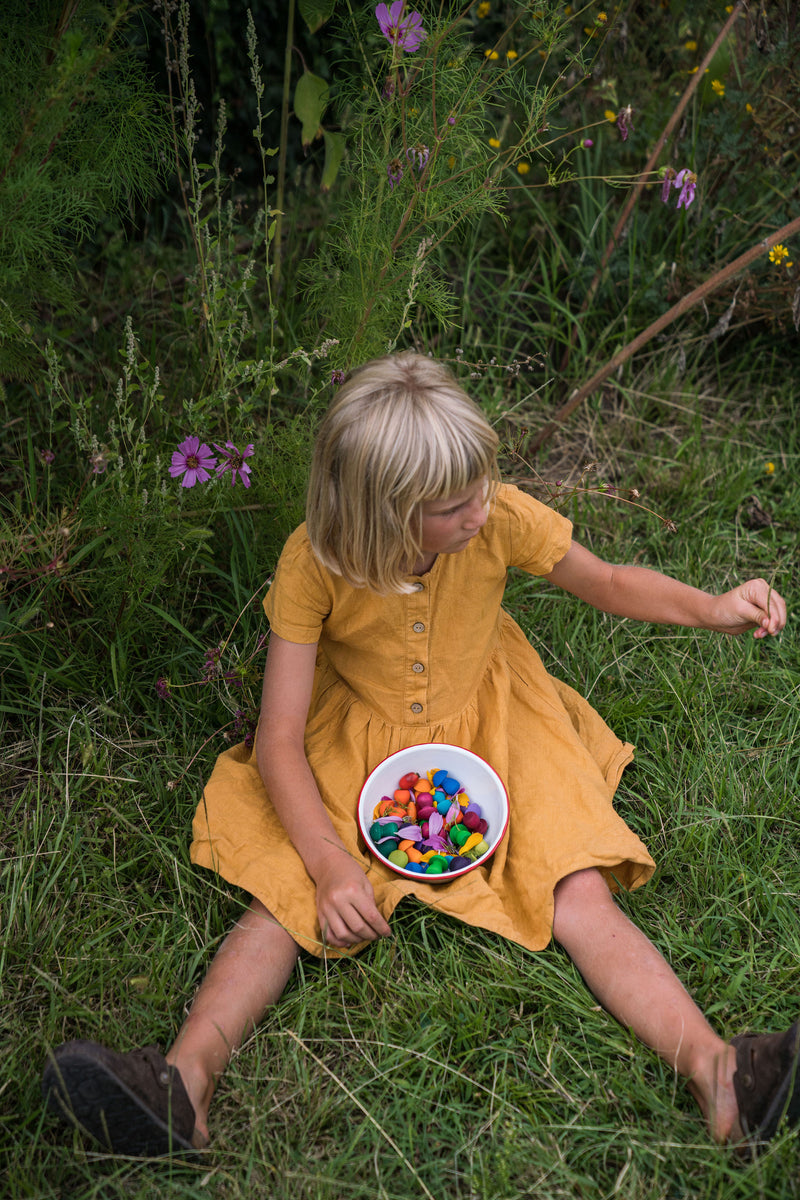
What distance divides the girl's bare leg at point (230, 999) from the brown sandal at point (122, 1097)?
0.17 ft

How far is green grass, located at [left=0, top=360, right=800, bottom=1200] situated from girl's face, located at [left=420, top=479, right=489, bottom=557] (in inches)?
25.9

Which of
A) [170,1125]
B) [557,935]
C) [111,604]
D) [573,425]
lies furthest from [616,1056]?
[573,425]

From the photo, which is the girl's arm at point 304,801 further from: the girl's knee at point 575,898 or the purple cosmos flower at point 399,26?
the purple cosmos flower at point 399,26

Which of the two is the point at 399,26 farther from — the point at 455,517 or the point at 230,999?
the point at 230,999

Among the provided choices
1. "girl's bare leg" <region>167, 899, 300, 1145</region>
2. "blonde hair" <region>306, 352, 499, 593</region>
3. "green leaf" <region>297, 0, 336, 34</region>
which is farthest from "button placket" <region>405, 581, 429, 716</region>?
"green leaf" <region>297, 0, 336, 34</region>

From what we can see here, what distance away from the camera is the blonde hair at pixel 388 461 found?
1.44m

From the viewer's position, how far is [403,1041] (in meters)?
1.57

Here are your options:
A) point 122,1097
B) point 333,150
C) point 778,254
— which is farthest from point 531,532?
point 778,254

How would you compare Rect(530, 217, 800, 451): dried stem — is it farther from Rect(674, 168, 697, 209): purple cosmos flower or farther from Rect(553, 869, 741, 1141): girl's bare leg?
Rect(553, 869, 741, 1141): girl's bare leg

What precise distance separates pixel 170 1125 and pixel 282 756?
0.58 m

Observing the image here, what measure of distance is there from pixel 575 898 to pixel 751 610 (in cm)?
56

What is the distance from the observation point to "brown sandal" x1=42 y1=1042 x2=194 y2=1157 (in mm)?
1303

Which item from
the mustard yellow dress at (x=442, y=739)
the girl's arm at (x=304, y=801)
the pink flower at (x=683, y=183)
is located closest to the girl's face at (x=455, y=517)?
the mustard yellow dress at (x=442, y=739)

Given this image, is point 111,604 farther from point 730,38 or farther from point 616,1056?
point 730,38
